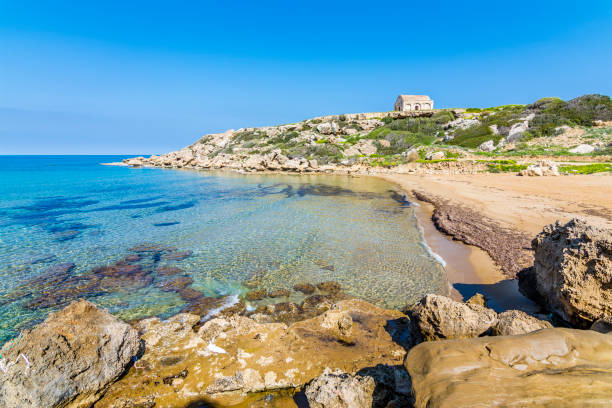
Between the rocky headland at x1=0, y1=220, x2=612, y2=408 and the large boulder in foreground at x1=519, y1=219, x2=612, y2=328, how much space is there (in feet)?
0.06

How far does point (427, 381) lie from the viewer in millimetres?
2635

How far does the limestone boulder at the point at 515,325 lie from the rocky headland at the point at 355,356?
16 millimetres

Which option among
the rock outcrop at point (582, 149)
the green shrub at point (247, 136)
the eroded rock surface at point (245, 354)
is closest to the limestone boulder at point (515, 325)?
the eroded rock surface at point (245, 354)

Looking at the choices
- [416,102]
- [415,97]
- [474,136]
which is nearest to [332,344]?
[474,136]

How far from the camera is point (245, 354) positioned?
465 cm

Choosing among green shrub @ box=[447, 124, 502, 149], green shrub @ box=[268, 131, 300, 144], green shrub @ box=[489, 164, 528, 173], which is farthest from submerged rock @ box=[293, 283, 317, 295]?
green shrub @ box=[268, 131, 300, 144]

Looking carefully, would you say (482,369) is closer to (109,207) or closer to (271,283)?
(271,283)

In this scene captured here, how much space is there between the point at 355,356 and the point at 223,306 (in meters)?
3.86

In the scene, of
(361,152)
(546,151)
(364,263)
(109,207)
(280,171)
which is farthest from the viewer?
(361,152)

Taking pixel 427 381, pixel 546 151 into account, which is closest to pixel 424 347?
pixel 427 381

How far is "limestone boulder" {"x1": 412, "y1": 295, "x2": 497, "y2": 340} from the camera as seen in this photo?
4473mm

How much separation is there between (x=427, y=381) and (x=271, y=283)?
6.10 meters

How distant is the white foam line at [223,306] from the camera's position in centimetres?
657

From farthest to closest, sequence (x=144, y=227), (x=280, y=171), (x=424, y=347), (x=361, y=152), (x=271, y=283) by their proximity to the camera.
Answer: (x=361, y=152)
(x=280, y=171)
(x=144, y=227)
(x=271, y=283)
(x=424, y=347)
